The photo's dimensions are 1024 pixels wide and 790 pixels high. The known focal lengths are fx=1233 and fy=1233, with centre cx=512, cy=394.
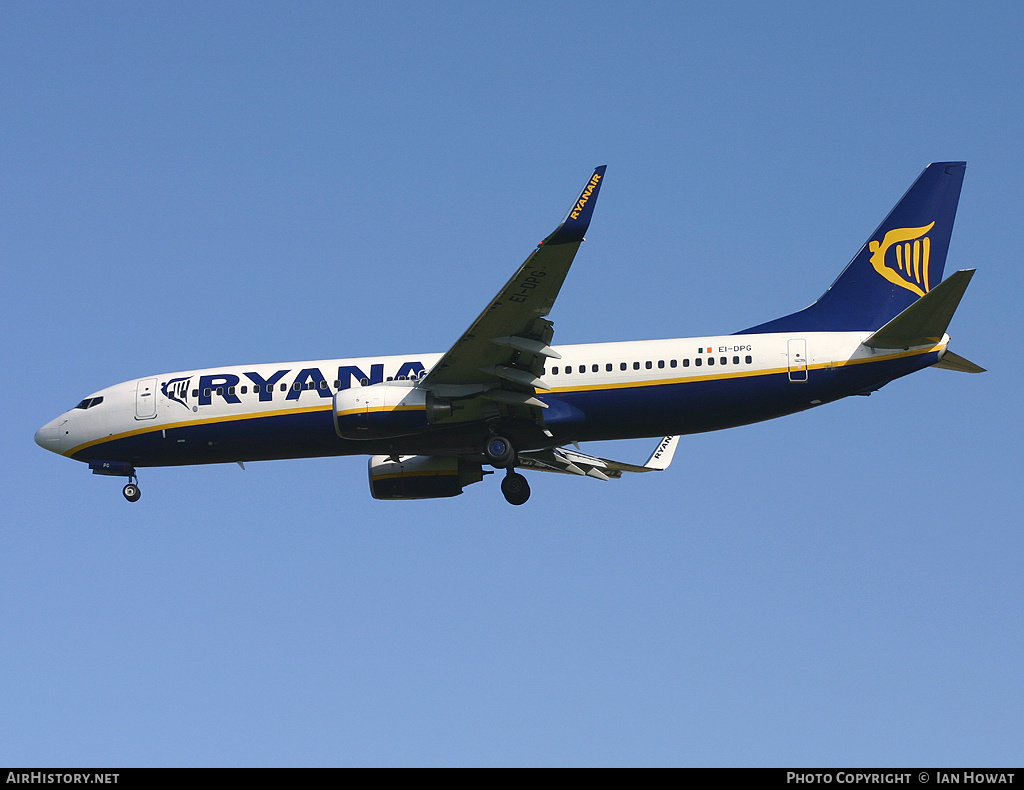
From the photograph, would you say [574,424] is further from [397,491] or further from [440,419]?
[397,491]

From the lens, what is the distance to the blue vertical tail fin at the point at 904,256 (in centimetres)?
3353

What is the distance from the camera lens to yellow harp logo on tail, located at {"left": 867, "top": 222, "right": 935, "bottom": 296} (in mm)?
34000

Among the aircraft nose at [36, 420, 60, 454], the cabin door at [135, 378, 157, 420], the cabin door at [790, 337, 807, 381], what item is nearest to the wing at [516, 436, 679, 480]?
the cabin door at [790, 337, 807, 381]

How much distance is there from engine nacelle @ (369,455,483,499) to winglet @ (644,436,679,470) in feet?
19.4

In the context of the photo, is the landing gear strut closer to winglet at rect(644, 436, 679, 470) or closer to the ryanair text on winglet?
winglet at rect(644, 436, 679, 470)

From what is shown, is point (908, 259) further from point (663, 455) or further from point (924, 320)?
point (663, 455)

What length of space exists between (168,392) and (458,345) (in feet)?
30.6

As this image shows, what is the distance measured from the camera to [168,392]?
34.2 meters

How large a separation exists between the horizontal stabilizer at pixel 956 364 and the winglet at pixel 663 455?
9.56 metres
